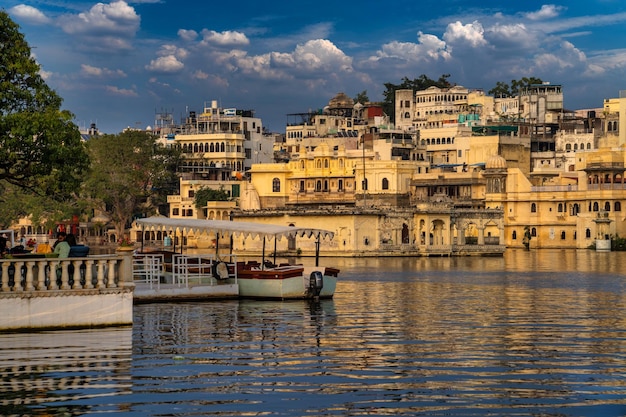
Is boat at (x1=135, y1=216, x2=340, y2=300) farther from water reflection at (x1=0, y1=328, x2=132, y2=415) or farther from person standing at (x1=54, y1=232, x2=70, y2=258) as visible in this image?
water reflection at (x1=0, y1=328, x2=132, y2=415)

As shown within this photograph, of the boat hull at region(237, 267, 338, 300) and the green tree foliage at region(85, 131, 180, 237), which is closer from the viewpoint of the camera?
the boat hull at region(237, 267, 338, 300)

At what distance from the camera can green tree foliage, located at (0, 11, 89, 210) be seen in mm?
29484

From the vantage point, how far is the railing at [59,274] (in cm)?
2205

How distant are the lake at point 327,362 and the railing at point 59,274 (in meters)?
0.92

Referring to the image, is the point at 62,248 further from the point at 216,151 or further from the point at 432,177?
the point at 216,151

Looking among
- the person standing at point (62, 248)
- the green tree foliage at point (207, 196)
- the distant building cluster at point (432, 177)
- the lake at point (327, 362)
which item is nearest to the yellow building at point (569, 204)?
the distant building cluster at point (432, 177)

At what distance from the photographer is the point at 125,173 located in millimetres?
107000

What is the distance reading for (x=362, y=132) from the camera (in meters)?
121

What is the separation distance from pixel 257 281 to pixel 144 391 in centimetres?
1896

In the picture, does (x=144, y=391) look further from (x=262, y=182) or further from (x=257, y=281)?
(x=262, y=182)

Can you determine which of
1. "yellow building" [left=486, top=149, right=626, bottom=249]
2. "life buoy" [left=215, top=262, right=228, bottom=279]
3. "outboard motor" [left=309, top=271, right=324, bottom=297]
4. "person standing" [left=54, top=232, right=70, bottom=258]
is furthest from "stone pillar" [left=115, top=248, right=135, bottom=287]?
"yellow building" [left=486, top=149, right=626, bottom=249]

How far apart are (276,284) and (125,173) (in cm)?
7338

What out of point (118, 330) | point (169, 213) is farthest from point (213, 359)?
point (169, 213)

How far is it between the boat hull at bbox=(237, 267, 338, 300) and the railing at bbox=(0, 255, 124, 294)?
1265 cm
